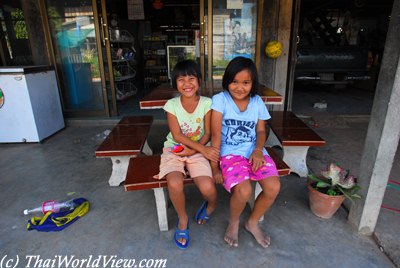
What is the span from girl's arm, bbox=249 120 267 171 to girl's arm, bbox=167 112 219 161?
28cm

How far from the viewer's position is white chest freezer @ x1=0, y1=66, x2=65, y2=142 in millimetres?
3668

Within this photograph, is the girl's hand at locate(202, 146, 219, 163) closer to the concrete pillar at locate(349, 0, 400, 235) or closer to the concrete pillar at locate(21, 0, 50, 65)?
the concrete pillar at locate(349, 0, 400, 235)

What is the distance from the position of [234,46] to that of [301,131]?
245 centimetres

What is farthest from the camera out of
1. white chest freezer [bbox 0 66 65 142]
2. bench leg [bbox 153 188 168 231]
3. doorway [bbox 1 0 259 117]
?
doorway [bbox 1 0 259 117]

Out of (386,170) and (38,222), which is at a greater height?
(386,170)

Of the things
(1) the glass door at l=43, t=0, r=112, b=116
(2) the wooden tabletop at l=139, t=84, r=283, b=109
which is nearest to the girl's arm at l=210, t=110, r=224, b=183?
(2) the wooden tabletop at l=139, t=84, r=283, b=109

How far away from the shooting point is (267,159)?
198 cm

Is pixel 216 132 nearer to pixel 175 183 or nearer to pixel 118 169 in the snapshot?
pixel 175 183

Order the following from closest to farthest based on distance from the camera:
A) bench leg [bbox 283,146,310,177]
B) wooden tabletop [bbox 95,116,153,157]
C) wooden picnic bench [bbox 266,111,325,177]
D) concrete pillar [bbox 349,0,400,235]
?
1. concrete pillar [bbox 349,0,400,235]
2. wooden tabletop [bbox 95,116,153,157]
3. wooden picnic bench [bbox 266,111,325,177]
4. bench leg [bbox 283,146,310,177]

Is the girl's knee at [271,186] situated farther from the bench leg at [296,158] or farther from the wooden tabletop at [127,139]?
the wooden tabletop at [127,139]

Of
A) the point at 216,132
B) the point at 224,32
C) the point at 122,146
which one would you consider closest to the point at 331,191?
the point at 216,132

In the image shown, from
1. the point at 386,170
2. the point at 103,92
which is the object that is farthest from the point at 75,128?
the point at 386,170

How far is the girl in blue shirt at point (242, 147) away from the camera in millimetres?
1838

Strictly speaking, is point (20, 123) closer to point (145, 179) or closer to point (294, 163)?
point (145, 179)
